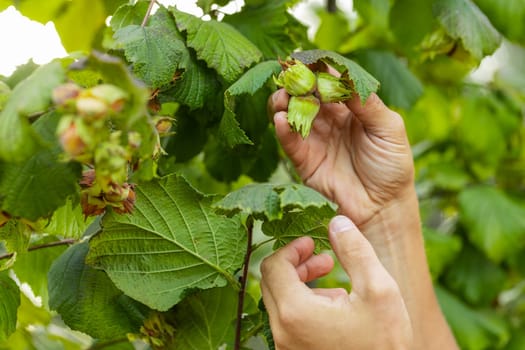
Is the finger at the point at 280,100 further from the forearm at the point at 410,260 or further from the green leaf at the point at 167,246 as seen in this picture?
the forearm at the point at 410,260

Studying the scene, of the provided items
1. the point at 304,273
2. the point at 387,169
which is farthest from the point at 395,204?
the point at 304,273

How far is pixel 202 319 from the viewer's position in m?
0.71

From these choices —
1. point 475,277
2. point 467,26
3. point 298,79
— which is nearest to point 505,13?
point 467,26

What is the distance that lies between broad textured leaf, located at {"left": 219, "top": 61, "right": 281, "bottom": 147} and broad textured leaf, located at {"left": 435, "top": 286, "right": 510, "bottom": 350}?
3.65 feet

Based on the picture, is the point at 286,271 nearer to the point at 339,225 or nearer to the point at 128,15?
the point at 339,225

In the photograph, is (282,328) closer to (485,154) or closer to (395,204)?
(395,204)

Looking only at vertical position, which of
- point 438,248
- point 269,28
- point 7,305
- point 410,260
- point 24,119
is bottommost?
point 438,248

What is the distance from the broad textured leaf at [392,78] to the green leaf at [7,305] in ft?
1.91

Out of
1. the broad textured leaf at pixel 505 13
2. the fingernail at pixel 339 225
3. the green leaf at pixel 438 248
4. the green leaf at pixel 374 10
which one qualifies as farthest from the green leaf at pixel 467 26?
the green leaf at pixel 438 248

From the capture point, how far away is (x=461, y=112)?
64.8 inches

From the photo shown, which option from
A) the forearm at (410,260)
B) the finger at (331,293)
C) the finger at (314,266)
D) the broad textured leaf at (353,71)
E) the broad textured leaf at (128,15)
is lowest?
the forearm at (410,260)

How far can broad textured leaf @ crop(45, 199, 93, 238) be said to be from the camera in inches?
26.9

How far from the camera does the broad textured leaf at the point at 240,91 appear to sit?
641mm

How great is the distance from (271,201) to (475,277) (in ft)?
4.39
